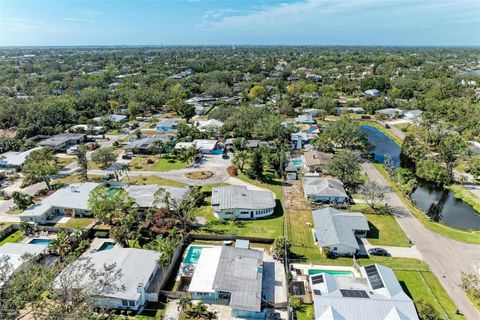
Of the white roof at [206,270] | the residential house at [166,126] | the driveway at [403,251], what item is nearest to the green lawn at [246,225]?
the white roof at [206,270]

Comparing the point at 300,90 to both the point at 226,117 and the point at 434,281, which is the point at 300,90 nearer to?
the point at 226,117

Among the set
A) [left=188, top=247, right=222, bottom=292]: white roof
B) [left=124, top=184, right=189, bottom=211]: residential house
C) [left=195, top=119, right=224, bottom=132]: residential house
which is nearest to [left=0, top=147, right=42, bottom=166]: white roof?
Result: [left=124, top=184, right=189, bottom=211]: residential house

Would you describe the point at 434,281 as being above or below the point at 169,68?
below

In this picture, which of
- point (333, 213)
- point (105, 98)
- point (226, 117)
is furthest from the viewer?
point (105, 98)

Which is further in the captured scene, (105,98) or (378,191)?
(105,98)

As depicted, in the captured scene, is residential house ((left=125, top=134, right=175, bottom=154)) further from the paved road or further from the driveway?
the paved road

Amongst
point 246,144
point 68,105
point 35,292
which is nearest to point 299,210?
point 246,144

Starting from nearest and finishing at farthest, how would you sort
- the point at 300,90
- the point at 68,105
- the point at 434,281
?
the point at 434,281
the point at 68,105
the point at 300,90
